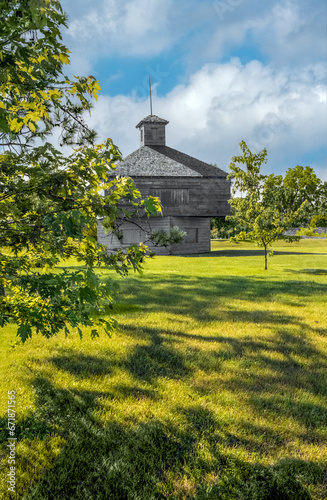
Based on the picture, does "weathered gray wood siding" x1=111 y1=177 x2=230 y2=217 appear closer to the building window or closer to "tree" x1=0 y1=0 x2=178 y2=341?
the building window

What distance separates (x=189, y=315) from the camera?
29.6ft

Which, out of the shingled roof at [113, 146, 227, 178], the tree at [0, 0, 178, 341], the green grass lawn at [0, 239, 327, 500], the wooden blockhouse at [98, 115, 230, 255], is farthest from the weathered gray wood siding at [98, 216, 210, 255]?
the tree at [0, 0, 178, 341]

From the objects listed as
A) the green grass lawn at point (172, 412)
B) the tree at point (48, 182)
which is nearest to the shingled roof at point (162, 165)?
the green grass lawn at point (172, 412)

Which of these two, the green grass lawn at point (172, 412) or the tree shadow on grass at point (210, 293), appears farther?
the tree shadow on grass at point (210, 293)

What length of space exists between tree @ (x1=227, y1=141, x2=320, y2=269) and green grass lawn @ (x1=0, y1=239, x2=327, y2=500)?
12.0 m

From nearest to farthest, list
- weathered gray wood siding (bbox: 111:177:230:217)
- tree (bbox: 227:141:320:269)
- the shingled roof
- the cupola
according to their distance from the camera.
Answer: tree (bbox: 227:141:320:269)
weathered gray wood siding (bbox: 111:177:230:217)
the shingled roof
the cupola

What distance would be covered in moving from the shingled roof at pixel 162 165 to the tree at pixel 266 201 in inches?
153

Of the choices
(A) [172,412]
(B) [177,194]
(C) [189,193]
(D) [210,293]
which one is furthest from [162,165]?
(A) [172,412]

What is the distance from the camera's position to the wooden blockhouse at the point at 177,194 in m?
33.3

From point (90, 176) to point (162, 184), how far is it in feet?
100

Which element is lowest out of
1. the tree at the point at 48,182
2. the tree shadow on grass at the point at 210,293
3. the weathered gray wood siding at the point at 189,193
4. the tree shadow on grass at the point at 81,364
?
the tree shadow on grass at the point at 81,364

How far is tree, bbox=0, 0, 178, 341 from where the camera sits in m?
2.71

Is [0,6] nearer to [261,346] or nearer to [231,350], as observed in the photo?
[231,350]

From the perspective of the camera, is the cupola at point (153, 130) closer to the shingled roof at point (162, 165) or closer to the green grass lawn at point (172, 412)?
the shingled roof at point (162, 165)
